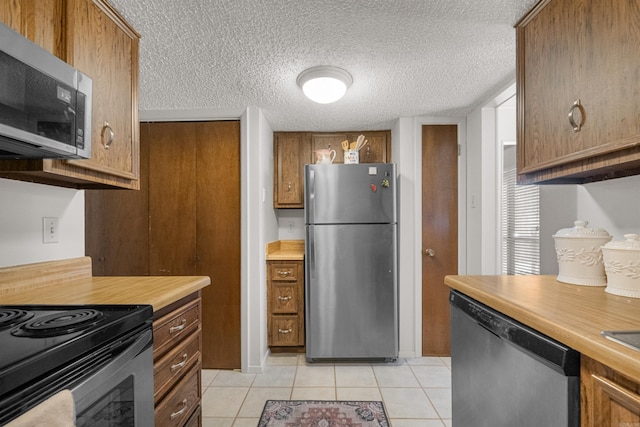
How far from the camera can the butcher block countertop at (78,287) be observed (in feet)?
3.65

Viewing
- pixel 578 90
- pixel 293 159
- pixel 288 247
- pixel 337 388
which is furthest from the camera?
pixel 288 247

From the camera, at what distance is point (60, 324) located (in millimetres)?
823

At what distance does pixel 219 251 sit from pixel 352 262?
114 centimetres

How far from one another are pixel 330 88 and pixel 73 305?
170 cm

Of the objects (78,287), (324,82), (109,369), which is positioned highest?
(324,82)

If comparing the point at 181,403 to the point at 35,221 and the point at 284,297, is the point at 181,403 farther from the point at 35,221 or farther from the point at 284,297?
the point at 284,297

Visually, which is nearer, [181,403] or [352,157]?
[181,403]

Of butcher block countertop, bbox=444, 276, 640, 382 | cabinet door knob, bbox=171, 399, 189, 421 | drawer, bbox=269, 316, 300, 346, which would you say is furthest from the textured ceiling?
drawer, bbox=269, 316, 300, 346

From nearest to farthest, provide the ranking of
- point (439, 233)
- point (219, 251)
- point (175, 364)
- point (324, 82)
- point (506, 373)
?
point (506, 373) < point (175, 364) < point (324, 82) < point (219, 251) < point (439, 233)

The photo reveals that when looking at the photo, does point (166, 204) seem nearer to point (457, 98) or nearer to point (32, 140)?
point (32, 140)

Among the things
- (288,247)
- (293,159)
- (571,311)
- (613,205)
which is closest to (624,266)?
(571,311)

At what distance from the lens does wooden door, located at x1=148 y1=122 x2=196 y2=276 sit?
8.48 feet

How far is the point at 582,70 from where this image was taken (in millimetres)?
1109

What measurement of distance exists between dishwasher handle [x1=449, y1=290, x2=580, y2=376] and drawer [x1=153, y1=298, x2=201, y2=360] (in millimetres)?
1180
